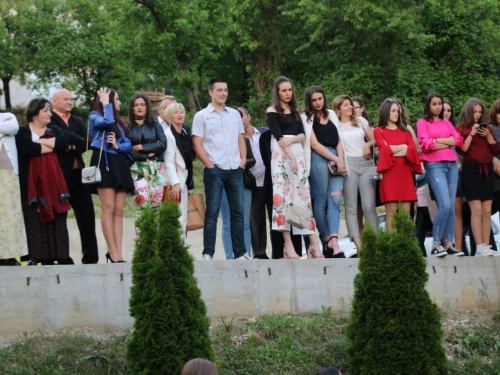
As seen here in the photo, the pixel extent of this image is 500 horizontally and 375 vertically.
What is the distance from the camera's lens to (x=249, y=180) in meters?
9.88

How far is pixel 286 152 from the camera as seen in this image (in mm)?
9297

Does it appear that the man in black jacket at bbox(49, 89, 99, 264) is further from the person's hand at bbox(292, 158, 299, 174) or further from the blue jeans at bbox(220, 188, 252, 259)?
Result: the person's hand at bbox(292, 158, 299, 174)

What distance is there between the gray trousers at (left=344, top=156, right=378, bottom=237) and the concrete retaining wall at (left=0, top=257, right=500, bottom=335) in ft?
2.84

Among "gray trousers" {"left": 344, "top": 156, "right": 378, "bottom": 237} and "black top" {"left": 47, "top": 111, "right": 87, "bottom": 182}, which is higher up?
"black top" {"left": 47, "top": 111, "right": 87, "bottom": 182}

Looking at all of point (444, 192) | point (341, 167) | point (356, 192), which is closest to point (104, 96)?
point (341, 167)

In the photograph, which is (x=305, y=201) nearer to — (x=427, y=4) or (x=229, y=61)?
(x=427, y=4)

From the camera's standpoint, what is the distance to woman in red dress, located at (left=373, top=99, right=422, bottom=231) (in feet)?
31.4

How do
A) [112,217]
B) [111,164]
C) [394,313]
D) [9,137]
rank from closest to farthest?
[394,313], [9,137], [111,164], [112,217]

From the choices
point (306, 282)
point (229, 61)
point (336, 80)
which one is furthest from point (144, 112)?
point (229, 61)

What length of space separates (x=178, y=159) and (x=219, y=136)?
568 millimetres

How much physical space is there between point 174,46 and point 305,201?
21681 millimetres

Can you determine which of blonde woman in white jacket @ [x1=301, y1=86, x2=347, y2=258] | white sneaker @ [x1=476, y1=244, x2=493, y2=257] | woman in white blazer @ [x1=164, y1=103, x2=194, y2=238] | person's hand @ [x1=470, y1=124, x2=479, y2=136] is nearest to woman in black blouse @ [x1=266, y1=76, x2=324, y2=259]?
blonde woman in white jacket @ [x1=301, y1=86, x2=347, y2=258]

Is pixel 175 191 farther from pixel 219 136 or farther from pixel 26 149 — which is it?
pixel 26 149

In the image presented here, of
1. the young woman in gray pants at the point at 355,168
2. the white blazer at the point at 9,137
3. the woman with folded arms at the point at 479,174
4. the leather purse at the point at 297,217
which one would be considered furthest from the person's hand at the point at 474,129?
the white blazer at the point at 9,137
